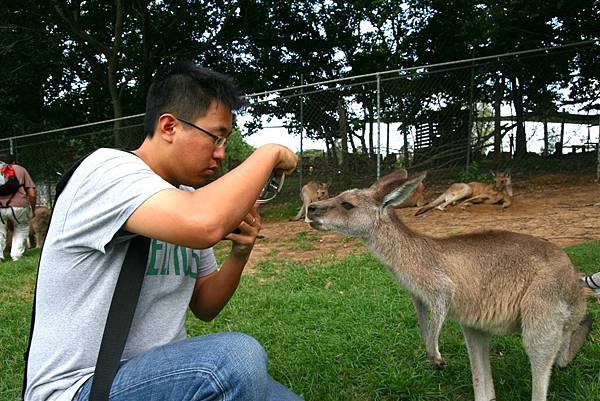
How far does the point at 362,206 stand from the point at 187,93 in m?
1.46

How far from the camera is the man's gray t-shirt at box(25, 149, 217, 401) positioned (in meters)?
1.30

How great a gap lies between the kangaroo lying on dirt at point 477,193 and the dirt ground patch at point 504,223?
160 mm

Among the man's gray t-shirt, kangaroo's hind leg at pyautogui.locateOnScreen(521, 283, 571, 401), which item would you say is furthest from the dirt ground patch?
the man's gray t-shirt

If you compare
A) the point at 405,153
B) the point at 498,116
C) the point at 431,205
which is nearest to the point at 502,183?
the point at 498,116

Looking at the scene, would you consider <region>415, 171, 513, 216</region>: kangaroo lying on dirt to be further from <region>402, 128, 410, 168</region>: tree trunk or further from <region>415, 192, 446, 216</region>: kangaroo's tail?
<region>402, 128, 410, 168</region>: tree trunk

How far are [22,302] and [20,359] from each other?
1.53 metres

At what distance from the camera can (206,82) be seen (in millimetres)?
1586

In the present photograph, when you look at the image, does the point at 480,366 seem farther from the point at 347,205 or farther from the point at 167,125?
the point at 167,125

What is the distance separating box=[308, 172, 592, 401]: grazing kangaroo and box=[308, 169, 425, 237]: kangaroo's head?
0.04 feet

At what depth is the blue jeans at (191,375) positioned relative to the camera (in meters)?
1.33

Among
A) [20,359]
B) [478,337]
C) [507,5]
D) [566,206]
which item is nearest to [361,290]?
[478,337]

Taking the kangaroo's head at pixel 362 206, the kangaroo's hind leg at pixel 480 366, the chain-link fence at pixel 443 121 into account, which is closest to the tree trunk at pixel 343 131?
the chain-link fence at pixel 443 121

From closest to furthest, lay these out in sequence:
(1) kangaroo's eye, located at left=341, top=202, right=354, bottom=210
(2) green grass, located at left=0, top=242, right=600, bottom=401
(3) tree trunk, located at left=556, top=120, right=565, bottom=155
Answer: (2) green grass, located at left=0, top=242, right=600, bottom=401
(1) kangaroo's eye, located at left=341, top=202, right=354, bottom=210
(3) tree trunk, located at left=556, top=120, right=565, bottom=155

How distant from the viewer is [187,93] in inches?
61.4
